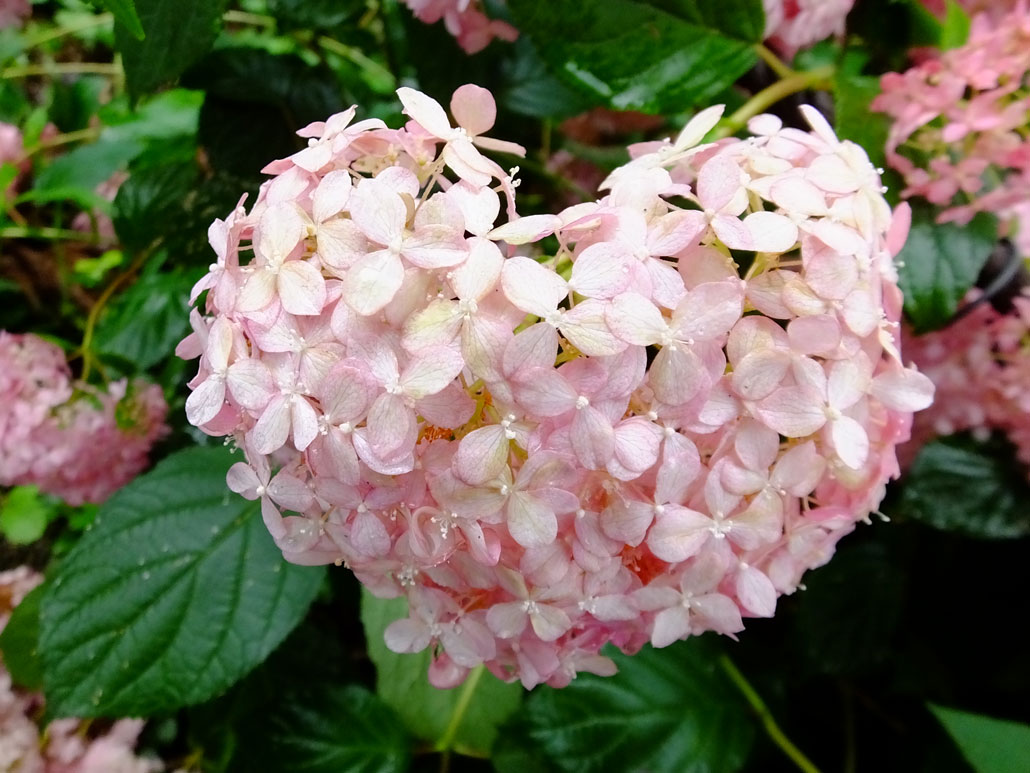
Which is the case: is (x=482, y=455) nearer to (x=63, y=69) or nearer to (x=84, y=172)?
(x=84, y=172)

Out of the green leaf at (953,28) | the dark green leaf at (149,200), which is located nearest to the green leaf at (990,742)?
the green leaf at (953,28)

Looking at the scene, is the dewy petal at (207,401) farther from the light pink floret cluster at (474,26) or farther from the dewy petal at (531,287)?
the light pink floret cluster at (474,26)

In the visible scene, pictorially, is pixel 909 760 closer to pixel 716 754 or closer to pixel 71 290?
pixel 716 754

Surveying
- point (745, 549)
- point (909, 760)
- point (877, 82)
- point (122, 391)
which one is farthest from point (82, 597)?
point (909, 760)

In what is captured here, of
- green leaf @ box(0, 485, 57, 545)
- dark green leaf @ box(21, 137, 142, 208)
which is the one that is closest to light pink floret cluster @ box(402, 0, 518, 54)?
dark green leaf @ box(21, 137, 142, 208)

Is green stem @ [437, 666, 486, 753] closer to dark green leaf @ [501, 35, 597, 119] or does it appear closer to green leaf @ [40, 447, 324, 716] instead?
green leaf @ [40, 447, 324, 716]

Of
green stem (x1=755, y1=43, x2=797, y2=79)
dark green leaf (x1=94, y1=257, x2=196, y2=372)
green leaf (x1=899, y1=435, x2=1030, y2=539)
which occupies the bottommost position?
green leaf (x1=899, y1=435, x2=1030, y2=539)
